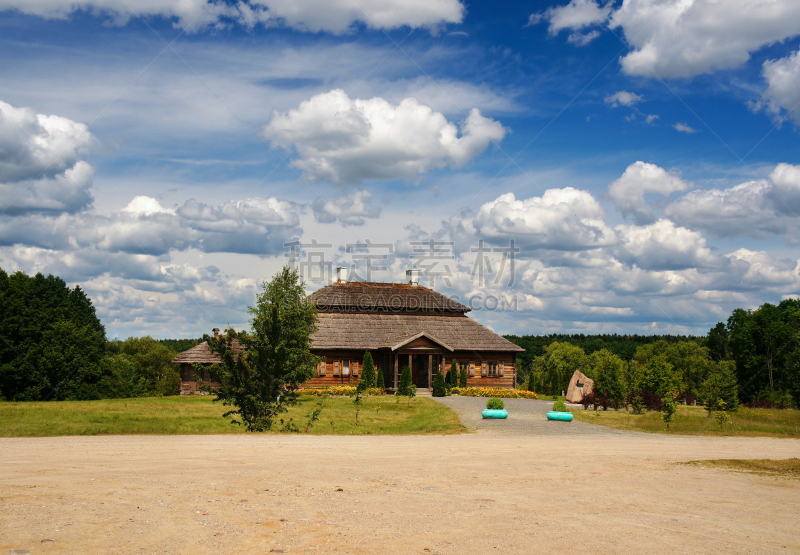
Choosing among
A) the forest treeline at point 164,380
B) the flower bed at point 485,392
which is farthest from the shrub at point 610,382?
the flower bed at point 485,392

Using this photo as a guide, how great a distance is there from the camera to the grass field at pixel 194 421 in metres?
19.6

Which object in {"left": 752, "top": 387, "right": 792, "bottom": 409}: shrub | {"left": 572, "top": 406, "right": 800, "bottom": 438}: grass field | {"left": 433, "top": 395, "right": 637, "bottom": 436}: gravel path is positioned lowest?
{"left": 752, "top": 387, "right": 792, "bottom": 409}: shrub

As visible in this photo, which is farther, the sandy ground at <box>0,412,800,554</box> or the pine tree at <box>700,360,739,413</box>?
the pine tree at <box>700,360,739,413</box>

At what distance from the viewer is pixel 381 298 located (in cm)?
4734

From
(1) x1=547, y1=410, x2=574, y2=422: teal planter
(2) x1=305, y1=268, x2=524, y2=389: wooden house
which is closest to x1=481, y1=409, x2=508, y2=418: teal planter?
(1) x1=547, y1=410, x2=574, y2=422: teal planter

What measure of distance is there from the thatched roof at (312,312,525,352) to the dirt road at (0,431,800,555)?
2488cm

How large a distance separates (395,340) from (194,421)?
2066 centimetres

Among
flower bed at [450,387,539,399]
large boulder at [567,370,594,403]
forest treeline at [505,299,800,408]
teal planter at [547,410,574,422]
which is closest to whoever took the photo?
teal planter at [547,410,574,422]

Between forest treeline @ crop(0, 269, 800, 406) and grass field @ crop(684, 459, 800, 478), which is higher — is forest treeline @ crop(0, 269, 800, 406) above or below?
above

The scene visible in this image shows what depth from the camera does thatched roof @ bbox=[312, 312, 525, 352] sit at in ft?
137

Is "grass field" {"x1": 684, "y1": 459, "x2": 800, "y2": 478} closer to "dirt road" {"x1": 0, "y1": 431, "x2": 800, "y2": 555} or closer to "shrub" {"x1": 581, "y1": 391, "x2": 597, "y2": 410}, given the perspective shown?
"dirt road" {"x1": 0, "y1": 431, "x2": 800, "y2": 555}

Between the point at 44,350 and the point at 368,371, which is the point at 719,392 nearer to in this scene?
the point at 368,371

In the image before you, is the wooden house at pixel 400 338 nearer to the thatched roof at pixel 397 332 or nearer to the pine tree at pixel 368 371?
the thatched roof at pixel 397 332

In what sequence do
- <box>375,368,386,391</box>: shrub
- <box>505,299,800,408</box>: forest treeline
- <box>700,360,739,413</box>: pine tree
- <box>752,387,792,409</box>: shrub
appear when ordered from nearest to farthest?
<box>700,360,739,413</box>: pine tree < <box>375,368,386,391</box>: shrub < <box>752,387,792,409</box>: shrub < <box>505,299,800,408</box>: forest treeline
